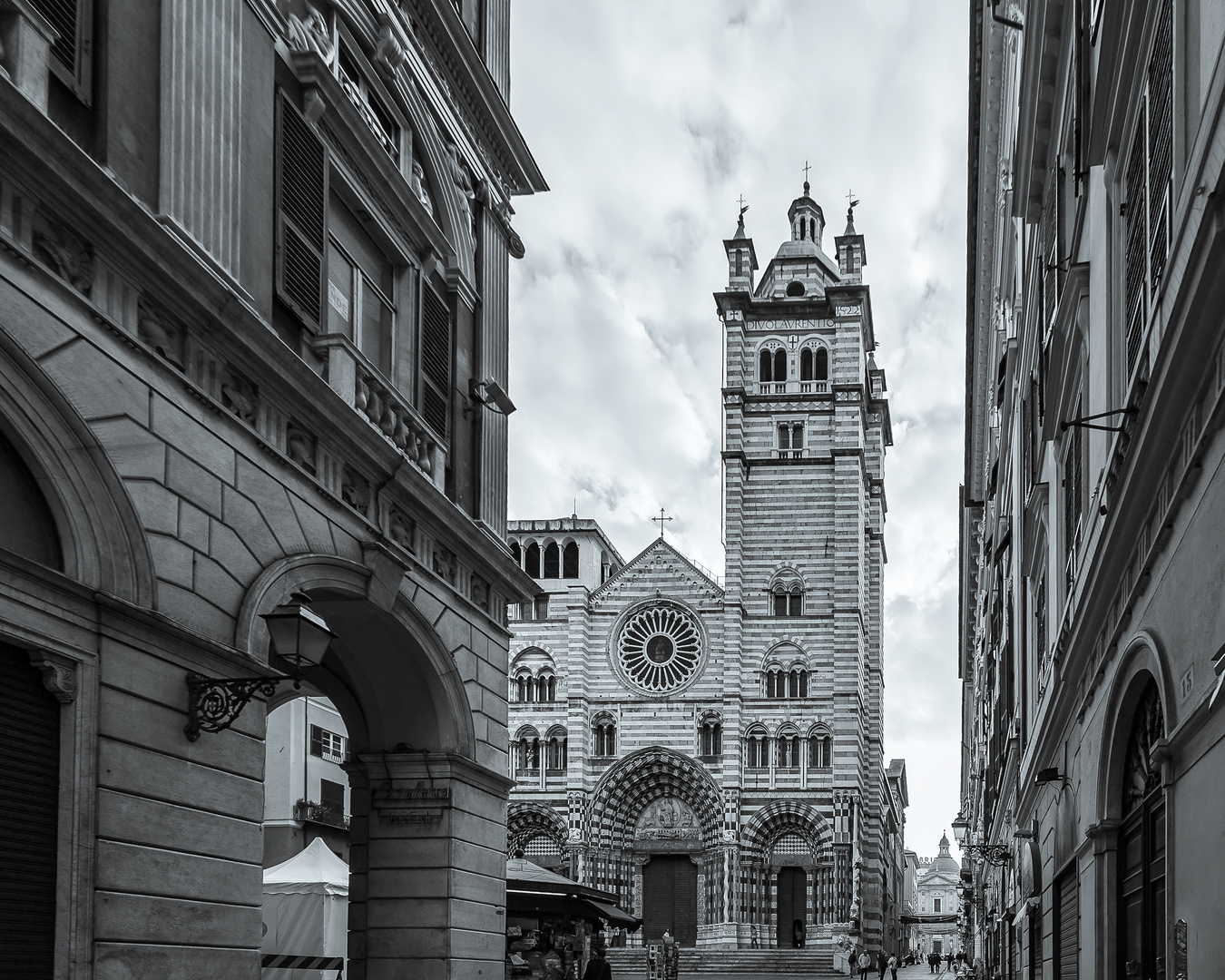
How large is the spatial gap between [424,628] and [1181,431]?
7.58 metres

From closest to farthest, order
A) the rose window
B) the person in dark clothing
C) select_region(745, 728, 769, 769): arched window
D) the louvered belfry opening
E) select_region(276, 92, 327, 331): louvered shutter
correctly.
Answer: the louvered belfry opening
select_region(276, 92, 327, 331): louvered shutter
the person in dark clothing
select_region(745, 728, 769, 769): arched window
the rose window

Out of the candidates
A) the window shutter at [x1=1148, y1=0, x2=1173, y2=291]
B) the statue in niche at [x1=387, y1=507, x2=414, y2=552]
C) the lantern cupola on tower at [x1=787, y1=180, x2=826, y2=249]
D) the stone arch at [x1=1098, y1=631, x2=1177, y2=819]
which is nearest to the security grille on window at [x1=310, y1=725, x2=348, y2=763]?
the statue in niche at [x1=387, y1=507, x2=414, y2=552]

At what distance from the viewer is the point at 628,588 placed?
65.0 metres

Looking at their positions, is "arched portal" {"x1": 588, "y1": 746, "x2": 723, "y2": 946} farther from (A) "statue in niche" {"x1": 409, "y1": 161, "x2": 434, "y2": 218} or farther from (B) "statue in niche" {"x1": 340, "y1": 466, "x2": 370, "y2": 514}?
(B) "statue in niche" {"x1": 340, "y1": 466, "x2": 370, "y2": 514}

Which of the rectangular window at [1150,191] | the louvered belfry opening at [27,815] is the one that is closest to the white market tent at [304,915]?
the louvered belfry opening at [27,815]

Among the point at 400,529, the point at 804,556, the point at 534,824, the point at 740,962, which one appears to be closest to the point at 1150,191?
the point at 400,529

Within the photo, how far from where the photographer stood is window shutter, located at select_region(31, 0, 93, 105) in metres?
8.36

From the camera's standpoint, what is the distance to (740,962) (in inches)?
2251

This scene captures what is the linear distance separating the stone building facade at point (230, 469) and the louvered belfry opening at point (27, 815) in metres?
0.01

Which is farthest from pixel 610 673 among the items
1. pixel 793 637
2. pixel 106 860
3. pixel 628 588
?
pixel 106 860

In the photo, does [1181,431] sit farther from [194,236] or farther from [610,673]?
[610,673]

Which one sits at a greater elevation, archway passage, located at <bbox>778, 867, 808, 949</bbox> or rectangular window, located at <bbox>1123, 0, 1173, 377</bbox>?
rectangular window, located at <bbox>1123, 0, 1173, 377</bbox>

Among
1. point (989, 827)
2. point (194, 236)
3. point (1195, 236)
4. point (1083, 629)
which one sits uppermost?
point (194, 236)

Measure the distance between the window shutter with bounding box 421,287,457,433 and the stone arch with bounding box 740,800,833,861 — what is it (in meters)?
48.6
